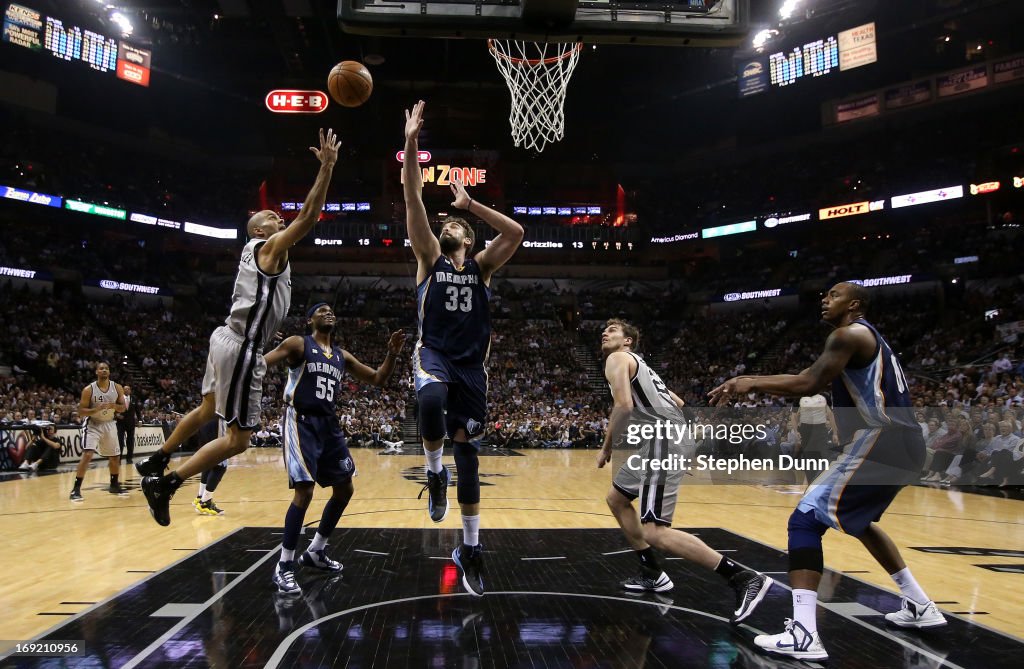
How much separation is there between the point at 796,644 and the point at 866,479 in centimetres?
98

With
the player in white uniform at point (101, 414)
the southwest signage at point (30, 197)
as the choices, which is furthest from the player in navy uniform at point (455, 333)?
the southwest signage at point (30, 197)

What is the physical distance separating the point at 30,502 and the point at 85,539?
335cm

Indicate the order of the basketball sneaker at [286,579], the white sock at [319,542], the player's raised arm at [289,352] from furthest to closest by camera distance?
1. the white sock at [319,542]
2. the player's raised arm at [289,352]
3. the basketball sneaker at [286,579]

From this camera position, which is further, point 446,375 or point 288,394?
point 288,394

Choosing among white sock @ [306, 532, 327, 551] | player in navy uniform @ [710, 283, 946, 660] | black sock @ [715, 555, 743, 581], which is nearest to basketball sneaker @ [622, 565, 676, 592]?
black sock @ [715, 555, 743, 581]

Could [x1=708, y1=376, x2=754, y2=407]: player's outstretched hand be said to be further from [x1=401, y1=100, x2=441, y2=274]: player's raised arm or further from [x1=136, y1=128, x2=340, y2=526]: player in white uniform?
[x1=136, y1=128, x2=340, y2=526]: player in white uniform

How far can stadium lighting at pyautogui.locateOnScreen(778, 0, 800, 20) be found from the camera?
21.7 meters

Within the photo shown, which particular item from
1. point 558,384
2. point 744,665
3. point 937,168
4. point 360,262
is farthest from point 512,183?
point 744,665

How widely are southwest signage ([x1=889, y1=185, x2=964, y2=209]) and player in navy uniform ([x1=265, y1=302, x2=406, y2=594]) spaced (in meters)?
28.7

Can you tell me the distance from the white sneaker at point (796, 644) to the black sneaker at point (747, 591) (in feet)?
1.33

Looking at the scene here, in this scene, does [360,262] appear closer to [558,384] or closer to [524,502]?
[558,384]

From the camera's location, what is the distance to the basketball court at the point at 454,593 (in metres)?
3.70

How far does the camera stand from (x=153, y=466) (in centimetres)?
450

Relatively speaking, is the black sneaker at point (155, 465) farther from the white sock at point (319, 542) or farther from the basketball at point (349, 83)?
the basketball at point (349, 83)
